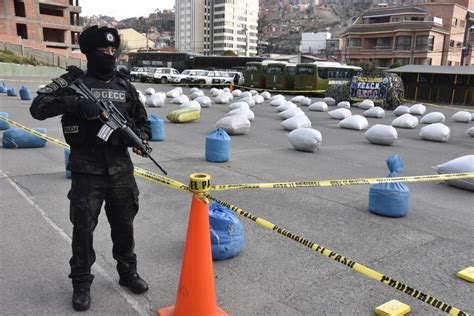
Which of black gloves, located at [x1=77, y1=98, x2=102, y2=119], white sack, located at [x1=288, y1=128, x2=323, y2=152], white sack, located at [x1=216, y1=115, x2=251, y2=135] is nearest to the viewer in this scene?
black gloves, located at [x1=77, y1=98, x2=102, y2=119]

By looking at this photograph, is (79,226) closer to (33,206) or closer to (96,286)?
(96,286)

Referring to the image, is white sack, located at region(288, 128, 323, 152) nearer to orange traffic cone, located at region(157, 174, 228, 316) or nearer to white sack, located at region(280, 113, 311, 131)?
white sack, located at region(280, 113, 311, 131)

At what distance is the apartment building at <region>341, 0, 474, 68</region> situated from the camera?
65688mm

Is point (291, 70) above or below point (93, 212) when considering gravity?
above

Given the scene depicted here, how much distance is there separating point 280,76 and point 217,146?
26570 mm

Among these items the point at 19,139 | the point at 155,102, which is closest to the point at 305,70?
the point at 155,102

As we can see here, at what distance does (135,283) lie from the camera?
3559mm

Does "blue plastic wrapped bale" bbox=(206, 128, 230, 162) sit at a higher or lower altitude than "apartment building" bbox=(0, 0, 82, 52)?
lower

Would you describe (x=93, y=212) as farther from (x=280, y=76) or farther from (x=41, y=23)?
(x=41, y=23)

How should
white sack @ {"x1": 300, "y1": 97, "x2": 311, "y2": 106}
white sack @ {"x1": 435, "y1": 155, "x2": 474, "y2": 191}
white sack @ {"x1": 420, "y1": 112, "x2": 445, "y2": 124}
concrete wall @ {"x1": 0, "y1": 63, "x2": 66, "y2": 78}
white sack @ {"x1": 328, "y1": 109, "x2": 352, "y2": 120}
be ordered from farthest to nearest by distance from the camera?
1. concrete wall @ {"x1": 0, "y1": 63, "x2": 66, "y2": 78}
2. white sack @ {"x1": 300, "y1": 97, "x2": 311, "y2": 106}
3. white sack @ {"x1": 328, "y1": 109, "x2": 352, "y2": 120}
4. white sack @ {"x1": 420, "y1": 112, "x2": 445, "y2": 124}
5. white sack @ {"x1": 435, "y1": 155, "x2": 474, "y2": 191}

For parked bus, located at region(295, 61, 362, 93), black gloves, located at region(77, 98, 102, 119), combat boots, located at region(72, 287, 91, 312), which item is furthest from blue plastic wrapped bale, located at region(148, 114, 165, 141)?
parked bus, located at region(295, 61, 362, 93)

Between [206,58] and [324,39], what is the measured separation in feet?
229

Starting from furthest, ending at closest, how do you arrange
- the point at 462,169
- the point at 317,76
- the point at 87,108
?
the point at 317,76 < the point at 462,169 < the point at 87,108

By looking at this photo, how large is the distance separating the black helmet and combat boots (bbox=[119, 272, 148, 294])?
6.25 ft
